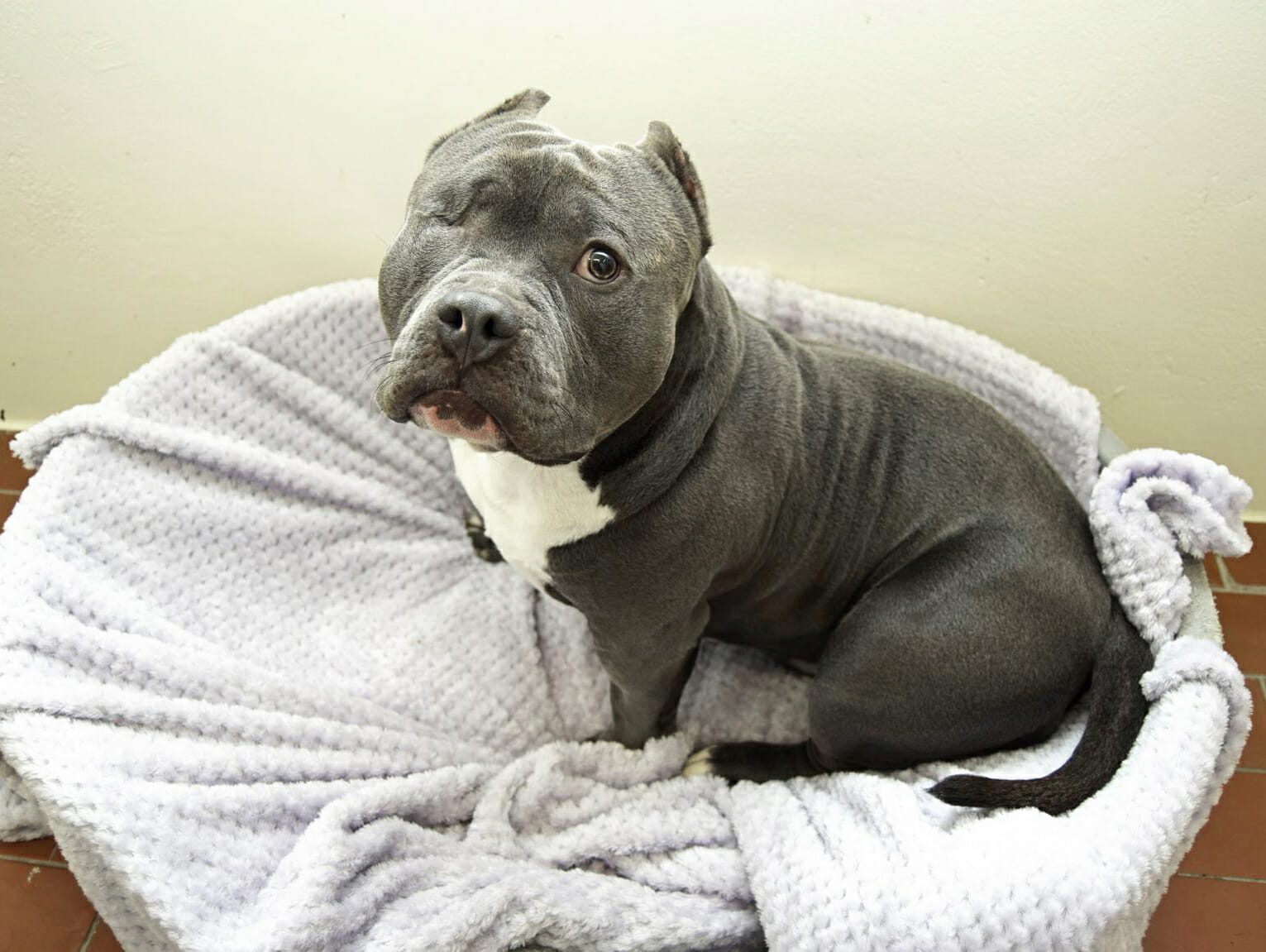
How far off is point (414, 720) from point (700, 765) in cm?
66

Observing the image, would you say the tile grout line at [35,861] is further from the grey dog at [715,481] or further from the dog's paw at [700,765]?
the dog's paw at [700,765]

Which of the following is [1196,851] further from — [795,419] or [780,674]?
[795,419]

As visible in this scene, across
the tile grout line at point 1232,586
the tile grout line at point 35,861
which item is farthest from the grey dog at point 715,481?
the tile grout line at point 35,861

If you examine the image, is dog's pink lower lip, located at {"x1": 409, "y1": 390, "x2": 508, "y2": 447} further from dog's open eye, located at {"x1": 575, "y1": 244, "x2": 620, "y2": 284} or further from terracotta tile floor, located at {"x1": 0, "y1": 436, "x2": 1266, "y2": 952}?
terracotta tile floor, located at {"x1": 0, "y1": 436, "x2": 1266, "y2": 952}

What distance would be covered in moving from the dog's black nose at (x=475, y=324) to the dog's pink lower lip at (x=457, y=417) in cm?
8

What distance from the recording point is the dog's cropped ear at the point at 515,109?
1.82 m

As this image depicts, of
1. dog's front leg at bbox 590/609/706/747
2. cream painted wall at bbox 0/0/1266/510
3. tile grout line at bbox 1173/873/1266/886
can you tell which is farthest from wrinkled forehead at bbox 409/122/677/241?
tile grout line at bbox 1173/873/1266/886

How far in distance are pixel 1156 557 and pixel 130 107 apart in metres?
2.60

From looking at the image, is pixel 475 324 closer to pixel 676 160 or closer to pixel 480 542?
pixel 676 160

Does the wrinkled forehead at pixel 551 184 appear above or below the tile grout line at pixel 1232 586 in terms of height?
above

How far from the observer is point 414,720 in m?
2.46

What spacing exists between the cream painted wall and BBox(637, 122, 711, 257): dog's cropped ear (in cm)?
87

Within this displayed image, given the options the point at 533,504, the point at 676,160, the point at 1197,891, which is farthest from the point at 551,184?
the point at 1197,891

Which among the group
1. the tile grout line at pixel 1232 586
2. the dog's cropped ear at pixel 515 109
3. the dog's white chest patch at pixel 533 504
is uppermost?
the dog's cropped ear at pixel 515 109
